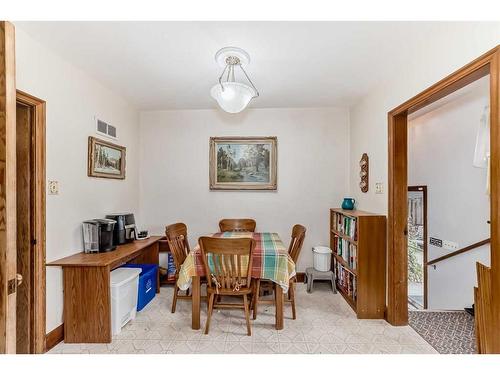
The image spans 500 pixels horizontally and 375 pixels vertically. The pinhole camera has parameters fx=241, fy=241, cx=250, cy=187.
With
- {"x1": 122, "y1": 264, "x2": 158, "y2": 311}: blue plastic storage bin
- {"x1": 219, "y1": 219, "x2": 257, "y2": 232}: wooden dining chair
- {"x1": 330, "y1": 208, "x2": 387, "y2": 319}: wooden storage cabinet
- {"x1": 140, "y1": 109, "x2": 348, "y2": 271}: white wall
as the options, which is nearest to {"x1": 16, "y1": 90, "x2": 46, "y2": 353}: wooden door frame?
{"x1": 122, "y1": 264, "x2": 158, "y2": 311}: blue plastic storage bin

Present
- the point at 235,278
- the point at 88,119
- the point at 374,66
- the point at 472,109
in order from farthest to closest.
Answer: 1. the point at 472,109
2. the point at 88,119
3. the point at 374,66
4. the point at 235,278

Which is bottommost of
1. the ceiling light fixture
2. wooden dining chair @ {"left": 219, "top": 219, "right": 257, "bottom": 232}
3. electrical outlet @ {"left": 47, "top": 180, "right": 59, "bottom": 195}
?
wooden dining chair @ {"left": 219, "top": 219, "right": 257, "bottom": 232}

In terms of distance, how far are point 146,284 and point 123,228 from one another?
679 mm

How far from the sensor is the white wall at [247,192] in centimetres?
346

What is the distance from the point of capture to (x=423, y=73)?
190 cm

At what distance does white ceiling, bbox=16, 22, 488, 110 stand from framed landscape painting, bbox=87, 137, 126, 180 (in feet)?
2.24

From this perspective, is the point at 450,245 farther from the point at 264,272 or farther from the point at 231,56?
the point at 231,56

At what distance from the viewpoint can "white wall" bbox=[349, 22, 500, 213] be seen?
144cm

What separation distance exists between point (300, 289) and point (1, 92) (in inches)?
127

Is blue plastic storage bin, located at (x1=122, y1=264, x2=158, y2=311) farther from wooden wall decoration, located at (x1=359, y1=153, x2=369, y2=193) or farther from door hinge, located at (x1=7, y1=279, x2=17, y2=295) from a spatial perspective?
wooden wall decoration, located at (x1=359, y1=153, x2=369, y2=193)

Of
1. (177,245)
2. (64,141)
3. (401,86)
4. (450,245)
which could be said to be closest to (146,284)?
(177,245)
